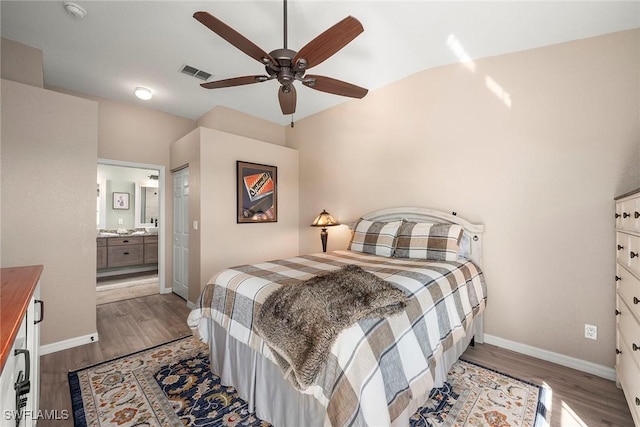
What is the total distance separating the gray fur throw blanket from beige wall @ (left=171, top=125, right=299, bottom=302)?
2.22 metres

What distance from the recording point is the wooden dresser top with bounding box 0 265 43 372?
2.47ft

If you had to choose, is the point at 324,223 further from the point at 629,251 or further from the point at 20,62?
the point at 20,62

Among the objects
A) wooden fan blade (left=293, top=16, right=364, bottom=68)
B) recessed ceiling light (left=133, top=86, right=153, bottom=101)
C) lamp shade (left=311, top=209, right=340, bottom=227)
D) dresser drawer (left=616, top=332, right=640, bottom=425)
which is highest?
recessed ceiling light (left=133, top=86, right=153, bottom=101)

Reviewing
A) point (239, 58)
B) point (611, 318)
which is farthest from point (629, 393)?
point (239, 58)

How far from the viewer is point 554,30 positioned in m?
2.21

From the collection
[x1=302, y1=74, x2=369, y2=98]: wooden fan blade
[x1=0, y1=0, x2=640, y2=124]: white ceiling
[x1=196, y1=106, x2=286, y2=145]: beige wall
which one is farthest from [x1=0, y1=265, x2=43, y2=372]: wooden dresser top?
[x1=196, y1=106, x2=286, y2=145]: beige wall

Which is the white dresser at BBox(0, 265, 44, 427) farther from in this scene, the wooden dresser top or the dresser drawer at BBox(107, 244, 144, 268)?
the dresser drawer at BBox(107, 244, 144, 268)

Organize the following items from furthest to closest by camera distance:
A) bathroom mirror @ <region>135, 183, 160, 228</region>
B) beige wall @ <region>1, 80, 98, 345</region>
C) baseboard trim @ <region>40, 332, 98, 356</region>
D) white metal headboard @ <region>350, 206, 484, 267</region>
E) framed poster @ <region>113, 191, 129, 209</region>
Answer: bathroom mirror @ <region>135, 183, 160, 228</region>
framed poster @ <region>113, 191, 129, 209</region>
white metal headboard @ <region>350, 206, 484, 267</region>
baseboard trim @ <region>40, 332, 98, 356</region>
beige wall @ <region>1, 80, 98, 345</region>

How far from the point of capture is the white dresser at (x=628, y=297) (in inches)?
58.7

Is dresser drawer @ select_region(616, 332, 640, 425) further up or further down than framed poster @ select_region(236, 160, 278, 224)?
further down

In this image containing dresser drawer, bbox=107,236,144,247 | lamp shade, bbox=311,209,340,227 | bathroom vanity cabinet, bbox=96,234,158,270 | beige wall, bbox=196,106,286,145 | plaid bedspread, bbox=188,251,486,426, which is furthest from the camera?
dresser drawer, bbox=107,236,144,247

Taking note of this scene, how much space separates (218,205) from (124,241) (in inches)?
129

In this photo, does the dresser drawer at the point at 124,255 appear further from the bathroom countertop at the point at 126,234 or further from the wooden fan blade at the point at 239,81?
the wooden fan blade at the point at 239,81

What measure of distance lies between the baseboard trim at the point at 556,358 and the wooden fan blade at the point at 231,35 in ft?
10.3
